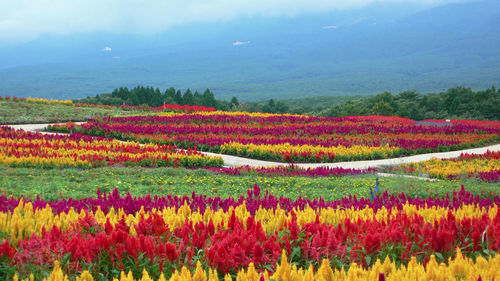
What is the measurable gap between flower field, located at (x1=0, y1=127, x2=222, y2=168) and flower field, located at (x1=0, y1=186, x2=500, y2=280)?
734 centimetres

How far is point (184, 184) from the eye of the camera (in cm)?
998

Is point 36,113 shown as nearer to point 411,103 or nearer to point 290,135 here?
point 290,135

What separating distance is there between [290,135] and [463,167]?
8099 millimetres

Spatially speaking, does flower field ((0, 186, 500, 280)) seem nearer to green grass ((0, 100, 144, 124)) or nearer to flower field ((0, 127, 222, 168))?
flower field ((0, 127, 222, 168))

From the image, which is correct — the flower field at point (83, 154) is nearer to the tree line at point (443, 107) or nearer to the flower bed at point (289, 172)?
the flower bed at point (289, 172)

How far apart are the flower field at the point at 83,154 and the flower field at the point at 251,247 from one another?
734 centimetres

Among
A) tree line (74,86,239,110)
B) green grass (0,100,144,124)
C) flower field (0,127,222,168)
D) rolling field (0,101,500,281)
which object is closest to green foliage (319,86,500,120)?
tree line (74,86,239,110)

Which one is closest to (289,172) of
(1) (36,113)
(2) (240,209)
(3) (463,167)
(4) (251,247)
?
(3) (463,167)

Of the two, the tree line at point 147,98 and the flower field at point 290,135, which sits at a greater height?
the tree line at point 147,98

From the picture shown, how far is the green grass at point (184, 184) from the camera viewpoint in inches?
341

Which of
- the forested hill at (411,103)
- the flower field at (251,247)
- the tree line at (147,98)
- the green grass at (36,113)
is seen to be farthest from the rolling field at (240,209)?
the tree line at (147,98)

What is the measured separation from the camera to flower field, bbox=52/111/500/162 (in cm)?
1669

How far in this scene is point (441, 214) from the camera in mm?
5543

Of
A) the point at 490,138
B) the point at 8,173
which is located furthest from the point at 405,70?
the point at 8,173
